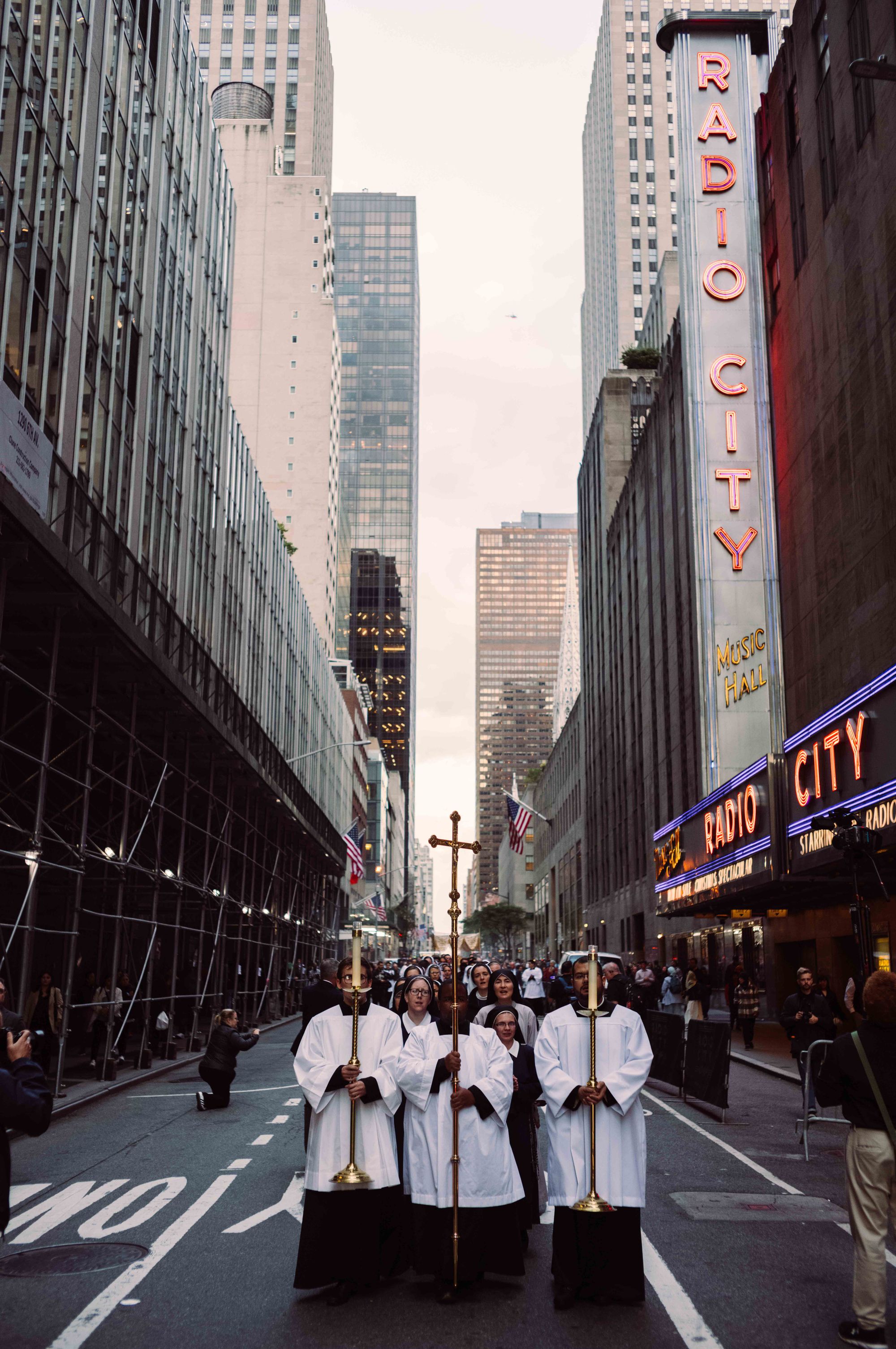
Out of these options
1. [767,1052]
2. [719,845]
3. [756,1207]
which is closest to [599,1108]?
[756,1207]

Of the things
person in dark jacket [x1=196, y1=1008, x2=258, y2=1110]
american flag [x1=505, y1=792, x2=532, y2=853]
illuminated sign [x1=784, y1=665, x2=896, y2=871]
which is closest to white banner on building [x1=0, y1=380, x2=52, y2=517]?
person in dark jacket [x1=196, y1=1008, x2=258, y2=1110]

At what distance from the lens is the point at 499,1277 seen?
7.55 m

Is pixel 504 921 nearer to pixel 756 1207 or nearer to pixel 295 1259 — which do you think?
pixel 756 1207

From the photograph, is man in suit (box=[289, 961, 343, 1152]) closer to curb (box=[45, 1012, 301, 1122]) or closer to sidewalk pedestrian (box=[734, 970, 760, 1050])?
curb (box=[45, 1012, 301, 1122])

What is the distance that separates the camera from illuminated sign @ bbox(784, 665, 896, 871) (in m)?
18.9

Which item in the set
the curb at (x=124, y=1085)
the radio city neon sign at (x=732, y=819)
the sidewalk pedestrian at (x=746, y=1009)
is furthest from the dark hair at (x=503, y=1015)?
the radio city neon sign at (x=732, y=819)

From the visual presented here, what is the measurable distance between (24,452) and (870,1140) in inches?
536

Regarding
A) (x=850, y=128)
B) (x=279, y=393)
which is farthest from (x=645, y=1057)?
(x=279, y=393)

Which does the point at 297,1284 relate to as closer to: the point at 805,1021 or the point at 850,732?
the point at 805,1021

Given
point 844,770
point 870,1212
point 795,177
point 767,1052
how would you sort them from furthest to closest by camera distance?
1. point 795,177
2. point 767,1052
3. point 844,770
4. point 870,1212

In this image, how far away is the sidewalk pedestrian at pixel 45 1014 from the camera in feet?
55.4

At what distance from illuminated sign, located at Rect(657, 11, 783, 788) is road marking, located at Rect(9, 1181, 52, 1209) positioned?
26.8m

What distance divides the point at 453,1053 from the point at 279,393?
321 feet

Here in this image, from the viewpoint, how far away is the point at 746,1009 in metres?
27.1
